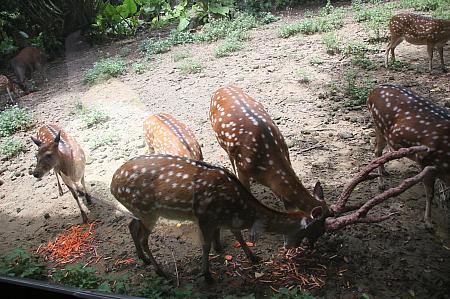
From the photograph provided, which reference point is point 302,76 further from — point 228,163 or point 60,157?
point 60,157

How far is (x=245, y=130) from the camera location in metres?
3.30

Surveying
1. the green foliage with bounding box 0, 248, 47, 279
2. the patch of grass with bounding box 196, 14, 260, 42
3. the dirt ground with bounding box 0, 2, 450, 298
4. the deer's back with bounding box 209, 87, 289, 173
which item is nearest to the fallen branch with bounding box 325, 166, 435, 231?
the dirt ground with bounding box 0, 2, 450, 298

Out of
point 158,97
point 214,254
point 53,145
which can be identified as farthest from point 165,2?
point 214,254

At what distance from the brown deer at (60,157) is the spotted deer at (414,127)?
206 centimetres

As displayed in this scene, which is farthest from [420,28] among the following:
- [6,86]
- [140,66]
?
[6,86]

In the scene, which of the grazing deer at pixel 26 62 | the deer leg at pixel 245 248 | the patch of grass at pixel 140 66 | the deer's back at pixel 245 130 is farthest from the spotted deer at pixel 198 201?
the grazing deer at pixel 26 62

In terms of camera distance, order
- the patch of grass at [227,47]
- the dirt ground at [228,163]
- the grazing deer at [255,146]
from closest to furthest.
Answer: the dirt ground at [228,163], the grazing deer at [255,146], the patch of grass at [227,47]

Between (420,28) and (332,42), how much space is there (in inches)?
25.5

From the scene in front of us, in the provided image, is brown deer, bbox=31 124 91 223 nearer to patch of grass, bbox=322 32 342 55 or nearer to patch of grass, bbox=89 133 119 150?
patch of grass, bbox=89 133 119 150

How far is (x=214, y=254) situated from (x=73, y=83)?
65.8 inches

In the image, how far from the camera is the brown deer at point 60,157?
3350 mm

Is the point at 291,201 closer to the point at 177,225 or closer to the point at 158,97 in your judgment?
the point at 177,225

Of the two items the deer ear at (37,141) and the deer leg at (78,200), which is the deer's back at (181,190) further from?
the deer ear at (37,141)

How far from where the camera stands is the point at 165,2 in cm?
337
